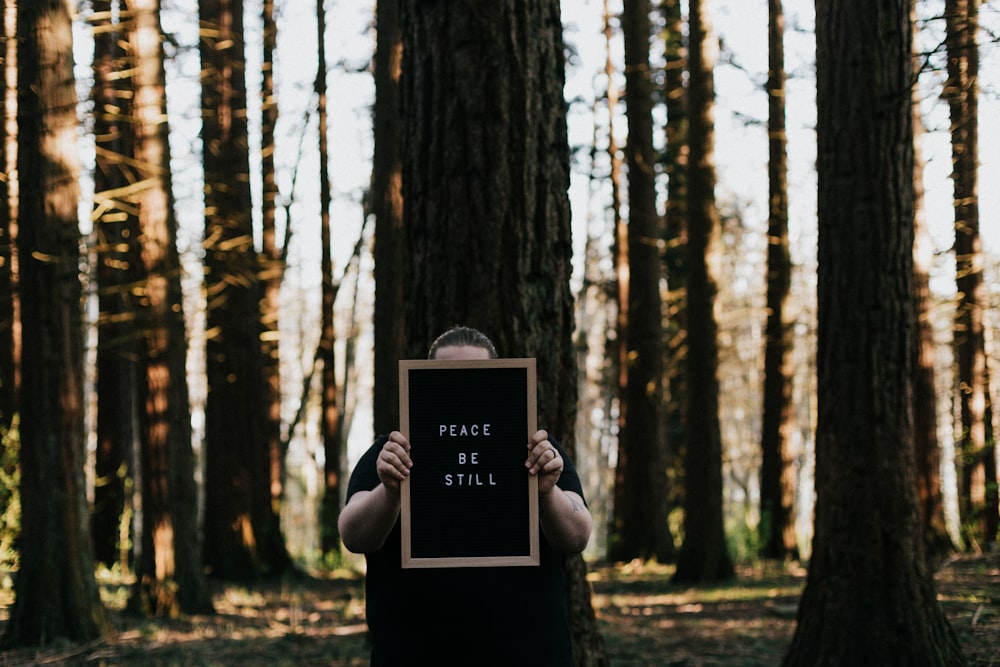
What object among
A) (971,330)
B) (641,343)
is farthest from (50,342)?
(971,330)

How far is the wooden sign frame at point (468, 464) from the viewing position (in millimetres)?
3527

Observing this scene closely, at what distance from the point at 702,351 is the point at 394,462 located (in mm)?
11146

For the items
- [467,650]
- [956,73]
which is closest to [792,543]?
[956,73]

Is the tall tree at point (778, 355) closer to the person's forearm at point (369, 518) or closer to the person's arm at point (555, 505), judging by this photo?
the person's arm at point (555, 505)

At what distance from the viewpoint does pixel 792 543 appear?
17.4 metres

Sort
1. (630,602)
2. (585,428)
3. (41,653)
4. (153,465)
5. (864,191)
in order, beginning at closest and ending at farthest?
(864,191) → (41,653) → (153,465) → (630,602) → (585,428)

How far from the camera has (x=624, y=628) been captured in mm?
10859

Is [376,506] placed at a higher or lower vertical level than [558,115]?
lower

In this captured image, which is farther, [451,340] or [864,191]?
[864,191]

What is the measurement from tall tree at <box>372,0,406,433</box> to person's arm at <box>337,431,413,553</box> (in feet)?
26.0

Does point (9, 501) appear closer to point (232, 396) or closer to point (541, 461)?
point (232, 396)

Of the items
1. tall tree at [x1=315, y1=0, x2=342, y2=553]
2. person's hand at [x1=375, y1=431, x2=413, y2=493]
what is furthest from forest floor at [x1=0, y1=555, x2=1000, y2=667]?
tall tree at [x1=315, y1=0, x2=342, y2=553]

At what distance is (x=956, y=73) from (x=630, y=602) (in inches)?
291

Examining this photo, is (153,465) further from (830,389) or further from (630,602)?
(830,389)
